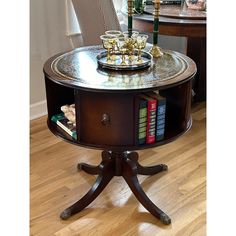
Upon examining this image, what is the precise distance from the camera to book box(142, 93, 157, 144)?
157cm

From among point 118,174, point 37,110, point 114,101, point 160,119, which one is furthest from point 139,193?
point 37,110

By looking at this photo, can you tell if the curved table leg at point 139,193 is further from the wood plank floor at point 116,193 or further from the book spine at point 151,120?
the book spine at point 151,120

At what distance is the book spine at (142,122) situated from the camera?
61.2 inches

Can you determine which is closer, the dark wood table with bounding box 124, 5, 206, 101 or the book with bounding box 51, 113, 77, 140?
the book with bounding box 51, 113, 77, 140

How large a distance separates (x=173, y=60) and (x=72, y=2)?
106 cm

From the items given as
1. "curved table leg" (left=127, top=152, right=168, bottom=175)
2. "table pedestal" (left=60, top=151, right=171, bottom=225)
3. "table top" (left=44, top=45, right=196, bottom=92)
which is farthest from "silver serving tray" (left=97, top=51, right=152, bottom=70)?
"curved table leg" (left=127, top=152, right=168, bottom=175)

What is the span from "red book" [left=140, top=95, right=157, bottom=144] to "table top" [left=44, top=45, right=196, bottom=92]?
82 millimetres

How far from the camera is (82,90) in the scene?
4.96ft

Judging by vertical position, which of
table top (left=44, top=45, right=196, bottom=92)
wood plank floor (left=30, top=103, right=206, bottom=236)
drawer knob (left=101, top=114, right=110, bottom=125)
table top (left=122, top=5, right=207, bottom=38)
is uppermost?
table top (left=122, top=5, right=207, bottom=38)

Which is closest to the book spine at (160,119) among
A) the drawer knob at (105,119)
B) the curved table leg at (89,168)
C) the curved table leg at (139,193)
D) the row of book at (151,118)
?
the row of book at (151,118)

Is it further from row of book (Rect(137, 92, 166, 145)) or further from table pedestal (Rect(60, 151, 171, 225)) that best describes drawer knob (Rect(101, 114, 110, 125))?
table pedestal (Rect(60, 151, 171, 225))
